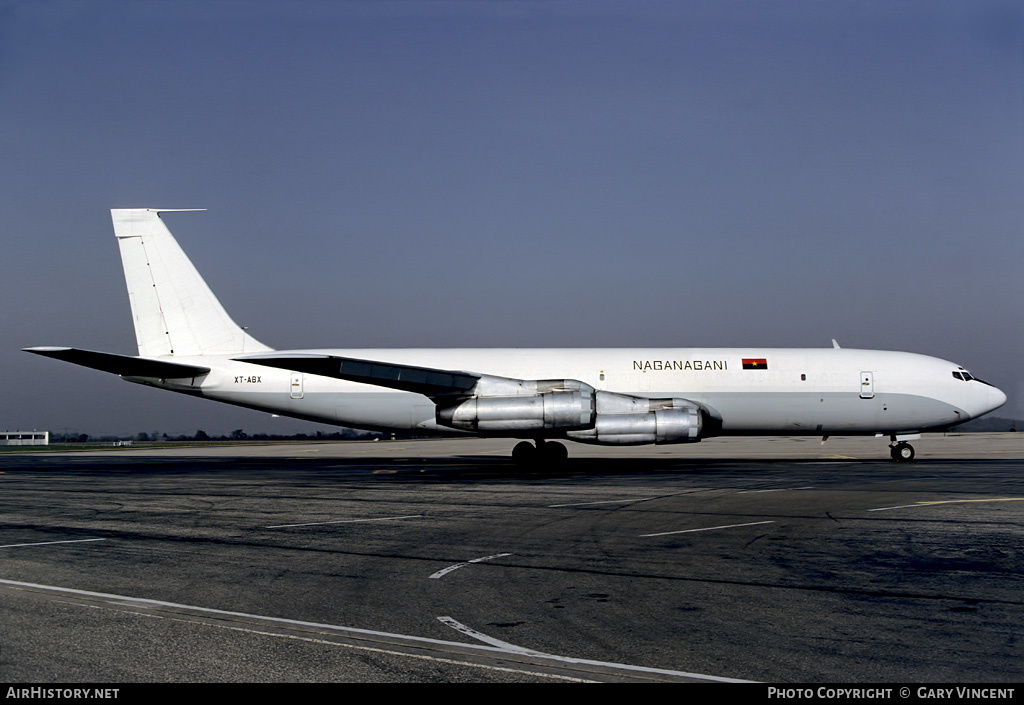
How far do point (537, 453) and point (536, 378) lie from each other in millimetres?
2966

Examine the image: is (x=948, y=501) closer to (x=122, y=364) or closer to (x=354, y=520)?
(x=354, y=520)

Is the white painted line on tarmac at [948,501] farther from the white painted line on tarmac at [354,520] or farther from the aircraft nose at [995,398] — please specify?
the aircraft nose at [995,398]

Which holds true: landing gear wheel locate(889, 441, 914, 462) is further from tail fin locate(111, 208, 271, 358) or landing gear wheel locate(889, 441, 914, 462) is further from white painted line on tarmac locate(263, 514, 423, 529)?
tail fin locate(111, 208, 271, 358)

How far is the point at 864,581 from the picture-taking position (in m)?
9.16

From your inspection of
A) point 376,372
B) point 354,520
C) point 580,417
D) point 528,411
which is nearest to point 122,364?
point 376,372

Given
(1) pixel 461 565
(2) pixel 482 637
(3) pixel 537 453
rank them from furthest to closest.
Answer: (3) pixel 537 453 → (1) pixel 461 565 → (2) pixel 482 637

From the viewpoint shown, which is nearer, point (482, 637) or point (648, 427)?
point (482, 637)

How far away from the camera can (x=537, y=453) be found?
101 ft

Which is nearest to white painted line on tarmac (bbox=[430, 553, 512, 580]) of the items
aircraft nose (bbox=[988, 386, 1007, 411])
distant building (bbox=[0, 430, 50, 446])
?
aircraft nose (bbox=[988, 386, 1007, 411])

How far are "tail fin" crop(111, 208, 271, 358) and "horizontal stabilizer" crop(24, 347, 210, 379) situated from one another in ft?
5.05

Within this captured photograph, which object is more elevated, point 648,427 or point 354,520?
point 648,427

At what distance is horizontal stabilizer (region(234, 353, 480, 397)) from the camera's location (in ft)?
90.6

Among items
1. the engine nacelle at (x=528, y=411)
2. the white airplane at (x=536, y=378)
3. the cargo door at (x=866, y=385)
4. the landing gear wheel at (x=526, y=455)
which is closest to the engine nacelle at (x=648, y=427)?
the engine nacelle at (x=528, y=411)
